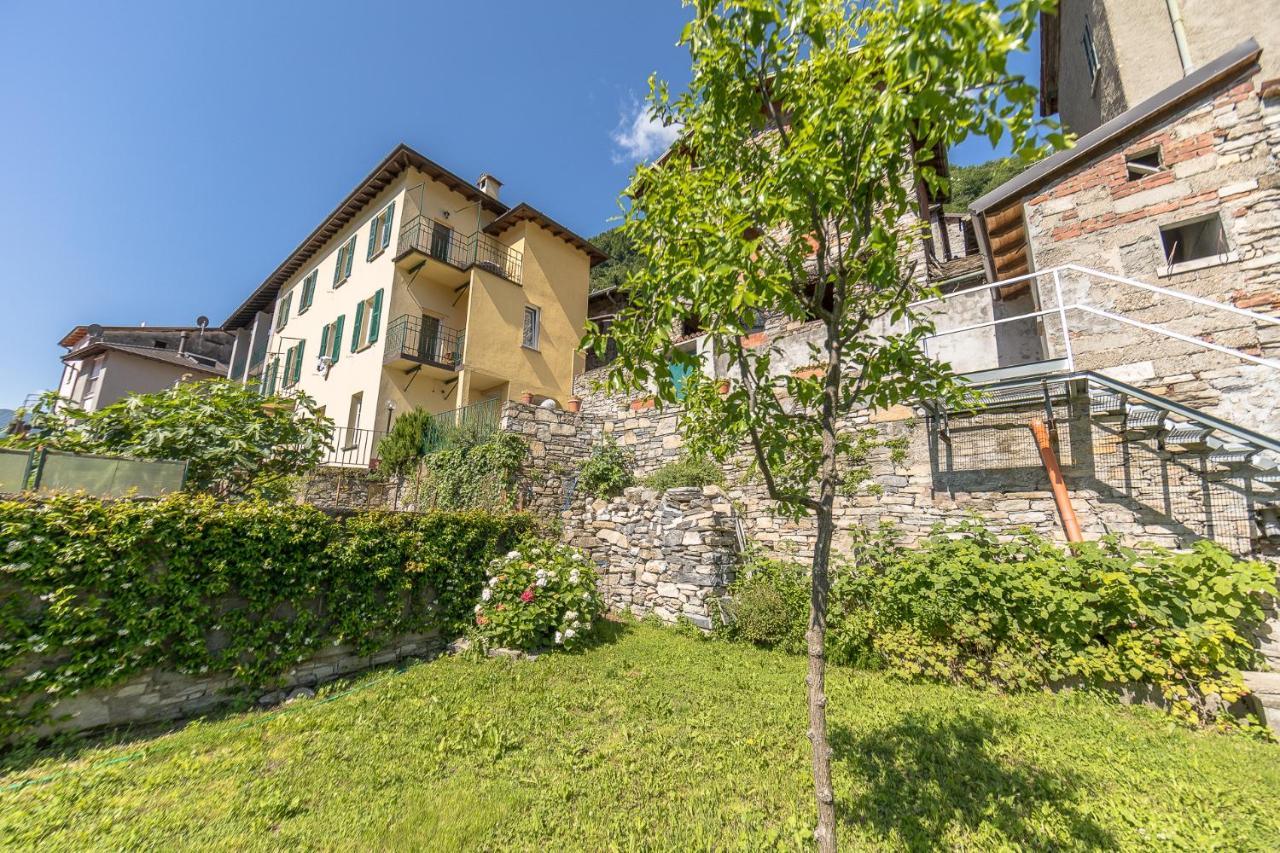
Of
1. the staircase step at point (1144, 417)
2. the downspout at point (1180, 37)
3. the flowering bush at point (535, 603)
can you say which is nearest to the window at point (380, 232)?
the flowering bush at point (535, 603)

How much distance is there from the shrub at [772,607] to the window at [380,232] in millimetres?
14696

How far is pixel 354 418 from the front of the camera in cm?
1473

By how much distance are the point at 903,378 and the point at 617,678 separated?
4639 millimetres

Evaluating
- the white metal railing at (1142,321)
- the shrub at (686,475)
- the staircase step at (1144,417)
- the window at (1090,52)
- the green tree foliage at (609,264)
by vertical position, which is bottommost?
the shrub at (686,475)

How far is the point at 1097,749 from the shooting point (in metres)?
3.84

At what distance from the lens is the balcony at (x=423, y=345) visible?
45.0 ft

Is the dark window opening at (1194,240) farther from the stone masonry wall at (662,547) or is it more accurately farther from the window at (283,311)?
the window at (283,311)

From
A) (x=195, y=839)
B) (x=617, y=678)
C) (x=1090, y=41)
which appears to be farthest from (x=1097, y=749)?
(x=1090, y=41)

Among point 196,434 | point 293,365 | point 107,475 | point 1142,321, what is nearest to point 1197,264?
point 1142,321

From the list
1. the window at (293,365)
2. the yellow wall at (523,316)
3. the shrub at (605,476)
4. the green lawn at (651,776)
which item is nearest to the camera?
the green lawn at (651,776)

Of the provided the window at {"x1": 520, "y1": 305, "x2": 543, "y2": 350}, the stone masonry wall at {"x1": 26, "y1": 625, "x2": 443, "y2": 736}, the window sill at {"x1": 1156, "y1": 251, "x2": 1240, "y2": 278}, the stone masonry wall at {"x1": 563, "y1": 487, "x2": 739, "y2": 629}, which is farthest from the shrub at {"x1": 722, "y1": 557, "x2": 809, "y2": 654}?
the window at {"x1": 520, "y1": 305, "x2": 543, "y2": 350}

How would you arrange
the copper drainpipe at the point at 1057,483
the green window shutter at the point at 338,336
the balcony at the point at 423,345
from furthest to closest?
the green window shutter at the point at 338,336, the balcony at the point at 423,345, the copper drainpipe at the point at 1057,483

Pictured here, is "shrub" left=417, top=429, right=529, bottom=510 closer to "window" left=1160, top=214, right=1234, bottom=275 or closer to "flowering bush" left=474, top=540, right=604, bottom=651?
"flowering bush" left=474, top=540, right=604, bottom=651

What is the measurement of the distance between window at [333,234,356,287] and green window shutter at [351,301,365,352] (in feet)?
6.48
